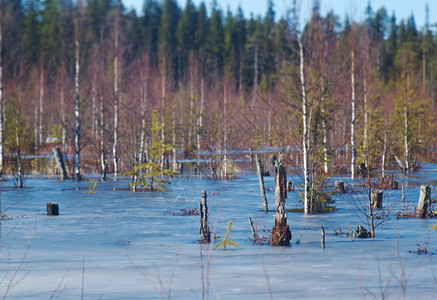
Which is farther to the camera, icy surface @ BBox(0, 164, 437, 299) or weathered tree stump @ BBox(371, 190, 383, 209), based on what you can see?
weathered tree stump @ BBox(371, 190, 383, 209)

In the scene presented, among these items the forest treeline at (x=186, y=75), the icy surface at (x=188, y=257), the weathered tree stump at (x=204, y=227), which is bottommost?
the icy surface at (x=188, y=257)

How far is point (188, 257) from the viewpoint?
1024cm

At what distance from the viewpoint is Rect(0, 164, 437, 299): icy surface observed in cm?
791

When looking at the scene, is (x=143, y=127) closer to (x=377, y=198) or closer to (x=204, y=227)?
(x=377, y=198)

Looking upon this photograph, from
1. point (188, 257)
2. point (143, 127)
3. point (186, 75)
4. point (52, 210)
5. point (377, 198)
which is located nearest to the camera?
point (188, 257)

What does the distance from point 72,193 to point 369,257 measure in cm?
1373

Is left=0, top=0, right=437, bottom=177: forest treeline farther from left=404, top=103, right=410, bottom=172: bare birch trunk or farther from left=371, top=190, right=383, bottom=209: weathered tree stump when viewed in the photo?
left=371, top=190, right=383, bottom=209: weathered tree stump

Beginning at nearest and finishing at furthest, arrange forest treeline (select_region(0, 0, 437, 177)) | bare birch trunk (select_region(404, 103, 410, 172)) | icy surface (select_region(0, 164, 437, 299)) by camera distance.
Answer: icy surface (select_region(0, 164, 437, 299)) < bare birch trunk (select_region(404, 103, 410, 172)) < forest treeline (select_region(0, 0, 437, 177))

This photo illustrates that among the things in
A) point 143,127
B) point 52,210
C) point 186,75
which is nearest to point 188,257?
point 52,210

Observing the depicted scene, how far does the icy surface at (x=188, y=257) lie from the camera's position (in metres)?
7.91

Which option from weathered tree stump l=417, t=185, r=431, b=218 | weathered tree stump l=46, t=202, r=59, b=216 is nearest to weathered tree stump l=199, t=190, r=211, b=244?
weathered tree stump l=46, t=202, r=59, b=216

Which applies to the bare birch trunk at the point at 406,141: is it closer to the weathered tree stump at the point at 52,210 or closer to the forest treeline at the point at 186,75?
the forest treeline at the point at 186,75

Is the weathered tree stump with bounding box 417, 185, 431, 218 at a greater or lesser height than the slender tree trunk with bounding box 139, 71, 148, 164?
lesser

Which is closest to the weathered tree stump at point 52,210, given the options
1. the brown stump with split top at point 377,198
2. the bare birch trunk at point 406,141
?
the brown stump with split top at point 377,198
